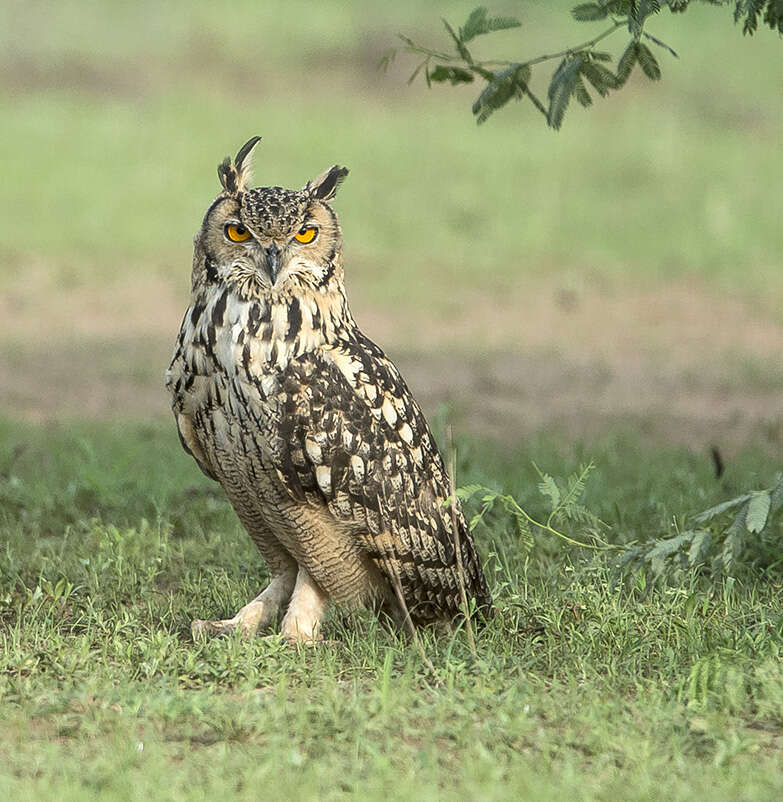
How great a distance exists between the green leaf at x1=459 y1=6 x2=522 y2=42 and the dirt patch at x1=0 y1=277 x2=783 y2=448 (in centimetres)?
347

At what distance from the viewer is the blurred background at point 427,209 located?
8898 mm

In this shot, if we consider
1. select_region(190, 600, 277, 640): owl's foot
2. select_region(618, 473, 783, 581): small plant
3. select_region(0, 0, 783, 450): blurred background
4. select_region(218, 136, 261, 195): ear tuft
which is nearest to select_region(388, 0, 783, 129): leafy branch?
select_region(218, 136, 261, 195): ear tuft

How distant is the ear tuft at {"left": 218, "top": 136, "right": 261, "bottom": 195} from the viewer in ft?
14.0

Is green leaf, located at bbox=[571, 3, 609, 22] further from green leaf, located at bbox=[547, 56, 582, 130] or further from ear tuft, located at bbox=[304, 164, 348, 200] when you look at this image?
ear tuft, located at bbox=[304, 164, 348, 200]

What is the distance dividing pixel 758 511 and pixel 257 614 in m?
1.60

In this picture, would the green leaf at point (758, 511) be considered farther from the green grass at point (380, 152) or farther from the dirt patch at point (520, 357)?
the green grass at point (380, 152)

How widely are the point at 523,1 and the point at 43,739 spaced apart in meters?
18.4

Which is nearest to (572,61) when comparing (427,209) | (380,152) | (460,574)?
(460,574)

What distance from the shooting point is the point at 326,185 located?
437cm

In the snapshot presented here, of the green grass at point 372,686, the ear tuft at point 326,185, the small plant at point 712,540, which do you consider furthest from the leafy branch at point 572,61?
the green grass at point 372,686

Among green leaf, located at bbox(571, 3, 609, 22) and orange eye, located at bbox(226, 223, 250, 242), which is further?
green leaf, located at bbox(571, 3, 609, 22)

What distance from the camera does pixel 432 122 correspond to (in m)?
15.3

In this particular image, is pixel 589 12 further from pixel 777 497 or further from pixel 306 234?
pixel 777 497

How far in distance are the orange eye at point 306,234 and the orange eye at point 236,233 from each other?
0.15 metres
